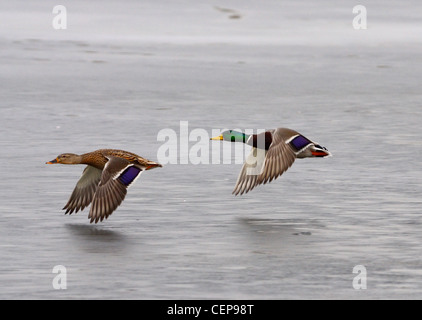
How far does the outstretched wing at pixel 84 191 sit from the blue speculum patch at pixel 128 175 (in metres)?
0.66

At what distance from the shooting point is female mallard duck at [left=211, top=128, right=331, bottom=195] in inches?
563

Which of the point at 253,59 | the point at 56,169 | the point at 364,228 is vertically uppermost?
the point at 253,59

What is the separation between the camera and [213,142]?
18.8 metres

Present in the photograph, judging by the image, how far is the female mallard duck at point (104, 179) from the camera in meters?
12.9

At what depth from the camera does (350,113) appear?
21.8 meters

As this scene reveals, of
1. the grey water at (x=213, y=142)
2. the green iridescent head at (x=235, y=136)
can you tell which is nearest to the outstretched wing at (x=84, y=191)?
the grey water at (x=213, y=142)

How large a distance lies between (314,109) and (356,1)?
55.5 feet

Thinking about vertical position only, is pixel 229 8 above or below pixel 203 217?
above

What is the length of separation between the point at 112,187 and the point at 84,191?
0.81 metres

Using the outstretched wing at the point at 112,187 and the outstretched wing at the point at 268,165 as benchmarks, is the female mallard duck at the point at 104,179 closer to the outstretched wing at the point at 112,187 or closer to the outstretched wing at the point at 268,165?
the outstretched wing at the point at 112,187
